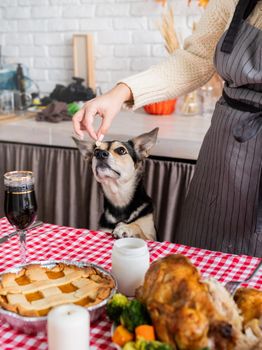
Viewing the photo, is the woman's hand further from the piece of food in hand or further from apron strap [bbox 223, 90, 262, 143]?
the piece of food in hand

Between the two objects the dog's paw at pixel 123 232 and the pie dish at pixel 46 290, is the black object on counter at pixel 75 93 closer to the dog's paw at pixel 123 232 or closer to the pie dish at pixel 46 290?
the dog's paw at pixel 123 232

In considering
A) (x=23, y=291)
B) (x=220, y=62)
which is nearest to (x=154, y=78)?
(x=220, y=62)

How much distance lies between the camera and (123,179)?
1796 mm

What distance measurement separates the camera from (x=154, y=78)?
1565 mm

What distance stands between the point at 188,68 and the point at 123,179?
0.46 metres

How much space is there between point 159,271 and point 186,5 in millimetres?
2256

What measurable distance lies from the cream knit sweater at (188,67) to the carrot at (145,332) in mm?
863

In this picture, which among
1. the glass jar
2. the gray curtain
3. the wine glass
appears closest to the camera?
the glass jar

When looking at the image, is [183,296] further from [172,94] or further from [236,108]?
[172,94]

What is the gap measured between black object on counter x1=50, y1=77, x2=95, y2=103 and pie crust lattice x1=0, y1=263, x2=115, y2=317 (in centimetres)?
193

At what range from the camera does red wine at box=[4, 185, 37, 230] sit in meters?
1.12

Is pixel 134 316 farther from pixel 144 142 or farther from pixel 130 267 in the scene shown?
pixel 144 142

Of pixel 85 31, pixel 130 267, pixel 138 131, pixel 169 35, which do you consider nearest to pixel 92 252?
pixel 130 267

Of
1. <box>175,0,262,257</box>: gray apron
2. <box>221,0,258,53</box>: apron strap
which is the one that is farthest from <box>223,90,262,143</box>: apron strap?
<box>221,0,258,53</box>: apron strap
